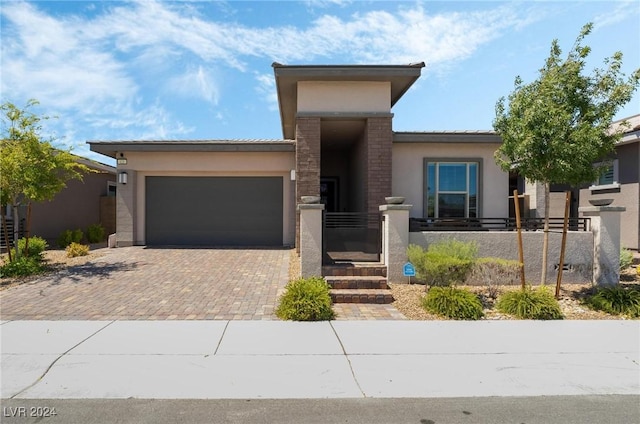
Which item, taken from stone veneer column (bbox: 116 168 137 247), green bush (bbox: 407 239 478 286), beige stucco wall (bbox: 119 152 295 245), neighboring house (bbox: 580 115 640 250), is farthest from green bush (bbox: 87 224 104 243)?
neighboring house (bbox: 580 115 640 250)

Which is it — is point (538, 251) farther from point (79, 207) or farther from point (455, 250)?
point (79, 207)

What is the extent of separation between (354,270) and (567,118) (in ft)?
17.2

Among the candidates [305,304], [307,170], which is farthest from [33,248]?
[305,304]

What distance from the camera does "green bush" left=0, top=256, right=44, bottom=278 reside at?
9172mm

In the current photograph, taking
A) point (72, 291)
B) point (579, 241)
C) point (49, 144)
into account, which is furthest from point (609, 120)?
point (49, 144)

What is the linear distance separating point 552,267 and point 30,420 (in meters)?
10.2

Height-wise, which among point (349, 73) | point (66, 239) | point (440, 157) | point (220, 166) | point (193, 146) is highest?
point (349, 73)

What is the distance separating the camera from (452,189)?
475 inches

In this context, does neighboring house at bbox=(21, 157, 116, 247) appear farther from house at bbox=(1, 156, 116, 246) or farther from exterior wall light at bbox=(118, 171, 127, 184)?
exterior wall light at bbox=(118, 171, 127, 184)

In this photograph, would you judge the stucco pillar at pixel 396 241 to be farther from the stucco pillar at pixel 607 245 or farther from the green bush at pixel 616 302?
the stucco pillar at pixel 607 245

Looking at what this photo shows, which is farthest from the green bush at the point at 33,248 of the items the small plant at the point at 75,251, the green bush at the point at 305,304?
the green bush at the point at 305,304

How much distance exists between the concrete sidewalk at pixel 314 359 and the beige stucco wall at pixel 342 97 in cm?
714

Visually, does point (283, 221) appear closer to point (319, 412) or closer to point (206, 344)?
point (206, 344)

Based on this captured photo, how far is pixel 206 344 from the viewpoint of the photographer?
5164 mm
